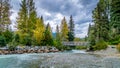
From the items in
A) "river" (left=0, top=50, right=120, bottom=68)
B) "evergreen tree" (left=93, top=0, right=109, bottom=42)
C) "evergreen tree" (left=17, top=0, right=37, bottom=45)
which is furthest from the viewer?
"evergreen tree" (left=93, top=0, right=109, bottom=42)

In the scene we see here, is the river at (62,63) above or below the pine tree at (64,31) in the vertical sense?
below

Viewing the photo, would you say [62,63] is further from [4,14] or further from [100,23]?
[100,23]

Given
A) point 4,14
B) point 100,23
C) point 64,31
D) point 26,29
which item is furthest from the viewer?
point 64,31

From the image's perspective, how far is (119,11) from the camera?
3862cm

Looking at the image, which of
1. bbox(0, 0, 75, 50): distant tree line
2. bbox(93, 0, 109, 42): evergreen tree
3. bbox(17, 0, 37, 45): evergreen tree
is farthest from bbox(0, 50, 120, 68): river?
bbox(93, 0, 109, 42): evergreen tree

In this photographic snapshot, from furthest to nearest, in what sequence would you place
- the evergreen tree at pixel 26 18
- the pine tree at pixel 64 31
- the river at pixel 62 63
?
the pine tree at pixel 64 31, the evergreen tree at pixel 26 18, the river at pixel 62 63

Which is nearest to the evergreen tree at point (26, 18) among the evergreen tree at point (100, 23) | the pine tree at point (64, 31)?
the evergreen tree at point (100, 23)

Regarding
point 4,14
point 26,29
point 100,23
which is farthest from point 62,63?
point 100,23

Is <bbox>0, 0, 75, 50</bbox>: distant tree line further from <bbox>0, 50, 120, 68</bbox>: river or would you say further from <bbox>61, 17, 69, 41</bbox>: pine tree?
<bbox>0, 50, 120, 68</bbox>: river

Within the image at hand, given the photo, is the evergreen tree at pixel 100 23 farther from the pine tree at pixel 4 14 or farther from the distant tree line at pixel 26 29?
the pine tree at pixel 4 14

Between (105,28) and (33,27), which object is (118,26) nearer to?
(105,28)

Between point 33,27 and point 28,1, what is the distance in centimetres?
665

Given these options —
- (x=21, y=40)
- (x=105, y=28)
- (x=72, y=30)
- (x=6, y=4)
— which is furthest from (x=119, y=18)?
(x=72, y=30)

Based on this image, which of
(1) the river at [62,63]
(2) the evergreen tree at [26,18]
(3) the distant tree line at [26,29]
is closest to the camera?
(1) the river at [62,63]
